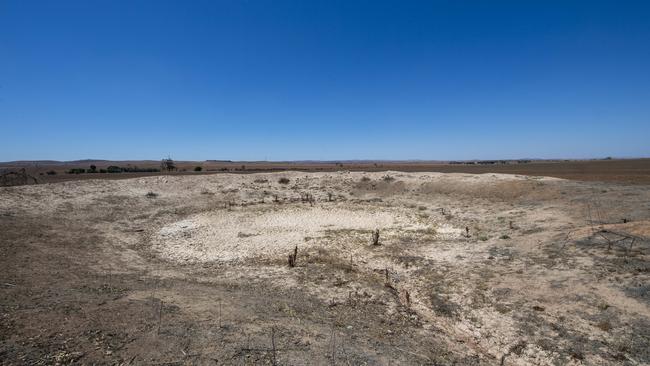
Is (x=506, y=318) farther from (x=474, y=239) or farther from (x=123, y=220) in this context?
(x=123, y=220)

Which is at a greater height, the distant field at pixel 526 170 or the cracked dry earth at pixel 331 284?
the distant field at pixel 526 170

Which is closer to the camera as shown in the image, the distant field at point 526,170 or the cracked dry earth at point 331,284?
the cracked dry earth at point 331,284

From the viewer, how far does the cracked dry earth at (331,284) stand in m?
6.06

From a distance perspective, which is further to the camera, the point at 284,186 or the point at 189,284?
the point at 284,186

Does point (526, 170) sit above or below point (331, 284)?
above

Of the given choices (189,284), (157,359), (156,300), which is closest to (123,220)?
(189,284)

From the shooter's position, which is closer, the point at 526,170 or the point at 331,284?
the point at 331,284

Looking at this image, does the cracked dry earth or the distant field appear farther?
the distant field

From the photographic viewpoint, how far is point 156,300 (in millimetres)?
7723

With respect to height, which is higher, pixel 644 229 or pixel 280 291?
pixel 644 229

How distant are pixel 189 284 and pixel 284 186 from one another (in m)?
23.5

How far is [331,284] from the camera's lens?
10172 mm

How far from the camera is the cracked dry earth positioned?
239 inches

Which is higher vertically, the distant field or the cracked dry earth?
the distant field
